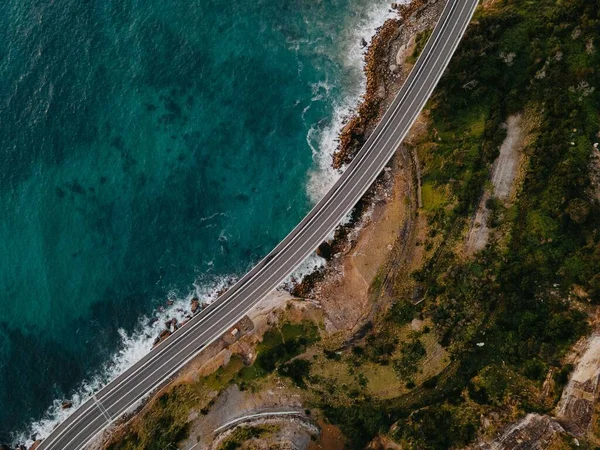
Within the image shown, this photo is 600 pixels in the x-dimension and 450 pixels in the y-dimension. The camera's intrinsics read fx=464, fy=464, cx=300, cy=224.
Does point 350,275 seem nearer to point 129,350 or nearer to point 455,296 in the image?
point 455,296

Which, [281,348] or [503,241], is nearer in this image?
[503,241]

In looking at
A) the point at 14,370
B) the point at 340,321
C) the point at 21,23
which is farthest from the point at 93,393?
the point at 21,23

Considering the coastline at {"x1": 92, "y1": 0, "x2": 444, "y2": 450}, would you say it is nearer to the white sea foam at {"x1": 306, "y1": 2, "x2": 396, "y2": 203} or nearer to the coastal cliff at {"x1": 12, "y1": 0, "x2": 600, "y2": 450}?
the coastal cliff at {"x1": 12, "y1": 0, "x2": 600, "y2": 450}

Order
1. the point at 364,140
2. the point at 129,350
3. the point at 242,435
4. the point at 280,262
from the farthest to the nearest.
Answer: the point at 364,140, the point at 129,350, the point at 280,262, the point at 242,435

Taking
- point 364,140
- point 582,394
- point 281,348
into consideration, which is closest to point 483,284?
point 582,394

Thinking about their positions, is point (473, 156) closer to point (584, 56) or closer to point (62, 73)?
point (584, 56)

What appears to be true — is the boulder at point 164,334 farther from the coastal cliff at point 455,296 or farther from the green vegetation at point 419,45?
the green vegetation at point 419,45
